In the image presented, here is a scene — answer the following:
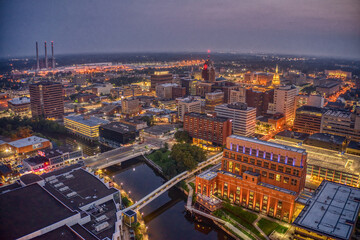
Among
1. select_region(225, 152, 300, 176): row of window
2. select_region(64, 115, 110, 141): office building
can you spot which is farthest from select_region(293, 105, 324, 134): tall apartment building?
select_region(64, 115, 110, 141): office building

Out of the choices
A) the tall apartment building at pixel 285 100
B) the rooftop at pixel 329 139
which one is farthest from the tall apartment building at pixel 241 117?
the tall apartment building at pixel 285 100

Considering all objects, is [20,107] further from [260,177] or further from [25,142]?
[260,177]

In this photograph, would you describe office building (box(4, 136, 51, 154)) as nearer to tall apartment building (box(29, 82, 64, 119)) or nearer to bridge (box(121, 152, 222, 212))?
tall apartment building (box(29, 82, 64, 119))

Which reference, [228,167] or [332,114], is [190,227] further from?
[332,114]

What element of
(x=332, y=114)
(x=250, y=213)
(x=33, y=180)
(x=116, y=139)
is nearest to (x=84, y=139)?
(x=116, y=139)

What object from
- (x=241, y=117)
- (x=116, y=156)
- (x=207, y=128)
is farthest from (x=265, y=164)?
(x=116, y=156)

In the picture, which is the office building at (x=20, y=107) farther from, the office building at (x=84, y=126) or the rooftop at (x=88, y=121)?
the rooftop at (x=88, y=121)
